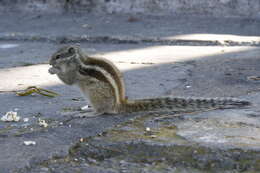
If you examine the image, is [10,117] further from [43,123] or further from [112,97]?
[112,97]

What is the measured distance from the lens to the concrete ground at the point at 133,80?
8.61 ft

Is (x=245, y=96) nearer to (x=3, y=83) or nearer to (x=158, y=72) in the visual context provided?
(x=158, y=72)

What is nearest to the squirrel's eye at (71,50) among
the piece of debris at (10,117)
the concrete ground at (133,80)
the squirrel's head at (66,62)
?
the squirrel's head at (66,62)

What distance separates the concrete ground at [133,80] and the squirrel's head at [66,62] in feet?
0.83

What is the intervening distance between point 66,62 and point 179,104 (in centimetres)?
93

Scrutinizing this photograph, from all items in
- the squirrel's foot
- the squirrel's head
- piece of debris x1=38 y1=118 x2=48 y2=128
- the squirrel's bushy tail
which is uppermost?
the squirrel's head

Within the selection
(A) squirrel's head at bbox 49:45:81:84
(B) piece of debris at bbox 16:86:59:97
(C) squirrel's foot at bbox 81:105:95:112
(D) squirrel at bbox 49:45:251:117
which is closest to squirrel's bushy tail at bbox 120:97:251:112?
(D) squirrel at bbox 49:45:251:117

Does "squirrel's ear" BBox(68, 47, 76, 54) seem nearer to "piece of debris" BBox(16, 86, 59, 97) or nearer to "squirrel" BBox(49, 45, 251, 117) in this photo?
"squirrel" BBox(49, 45, 251, 117)

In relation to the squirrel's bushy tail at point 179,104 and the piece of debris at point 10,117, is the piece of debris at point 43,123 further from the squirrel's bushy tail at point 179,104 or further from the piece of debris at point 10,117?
the squirrel's bushy tail at point 179,104

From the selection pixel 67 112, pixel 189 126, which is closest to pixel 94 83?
pixel 67 112

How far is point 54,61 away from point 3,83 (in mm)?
933

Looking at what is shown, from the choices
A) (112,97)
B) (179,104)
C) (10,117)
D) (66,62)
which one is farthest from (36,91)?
(179,104)

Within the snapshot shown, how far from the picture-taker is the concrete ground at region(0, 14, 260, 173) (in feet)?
8.61

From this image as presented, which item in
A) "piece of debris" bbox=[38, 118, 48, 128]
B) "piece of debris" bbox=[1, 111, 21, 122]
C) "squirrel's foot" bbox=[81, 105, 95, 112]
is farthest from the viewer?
"squirrel's foot" bbox=[81, 105, 95, 112]
